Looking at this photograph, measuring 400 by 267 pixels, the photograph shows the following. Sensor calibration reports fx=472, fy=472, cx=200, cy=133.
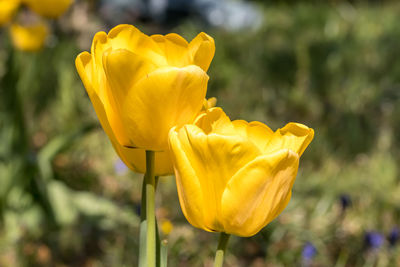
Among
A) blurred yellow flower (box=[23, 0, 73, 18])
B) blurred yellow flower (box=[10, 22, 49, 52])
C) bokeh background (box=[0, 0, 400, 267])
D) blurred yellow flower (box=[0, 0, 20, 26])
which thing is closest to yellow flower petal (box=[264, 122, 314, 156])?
bokeh background (box=[0, 0, 400, 267])

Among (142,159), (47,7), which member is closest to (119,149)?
(142,159)

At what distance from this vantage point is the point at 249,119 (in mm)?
2650

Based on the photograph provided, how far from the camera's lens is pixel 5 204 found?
172cm

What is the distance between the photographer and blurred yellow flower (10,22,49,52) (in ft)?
6.66

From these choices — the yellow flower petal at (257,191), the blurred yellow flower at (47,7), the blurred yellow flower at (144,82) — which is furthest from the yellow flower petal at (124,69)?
the blurred yellow flower at (47,7)

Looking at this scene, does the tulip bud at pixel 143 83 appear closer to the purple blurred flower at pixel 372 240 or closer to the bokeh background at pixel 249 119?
the bokeh background at pixel 249 119

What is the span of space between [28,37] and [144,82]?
6.02 feet

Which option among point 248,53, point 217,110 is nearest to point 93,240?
point 217,110

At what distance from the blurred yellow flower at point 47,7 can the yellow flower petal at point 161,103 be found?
4.56 ft

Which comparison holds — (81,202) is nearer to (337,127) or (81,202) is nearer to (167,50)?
(167,50)

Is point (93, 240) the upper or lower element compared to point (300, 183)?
lower

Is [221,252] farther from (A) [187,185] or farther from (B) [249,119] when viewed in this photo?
(B) [249,119]

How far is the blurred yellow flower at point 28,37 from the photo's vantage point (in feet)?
6.66

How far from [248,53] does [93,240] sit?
97.6 inches
